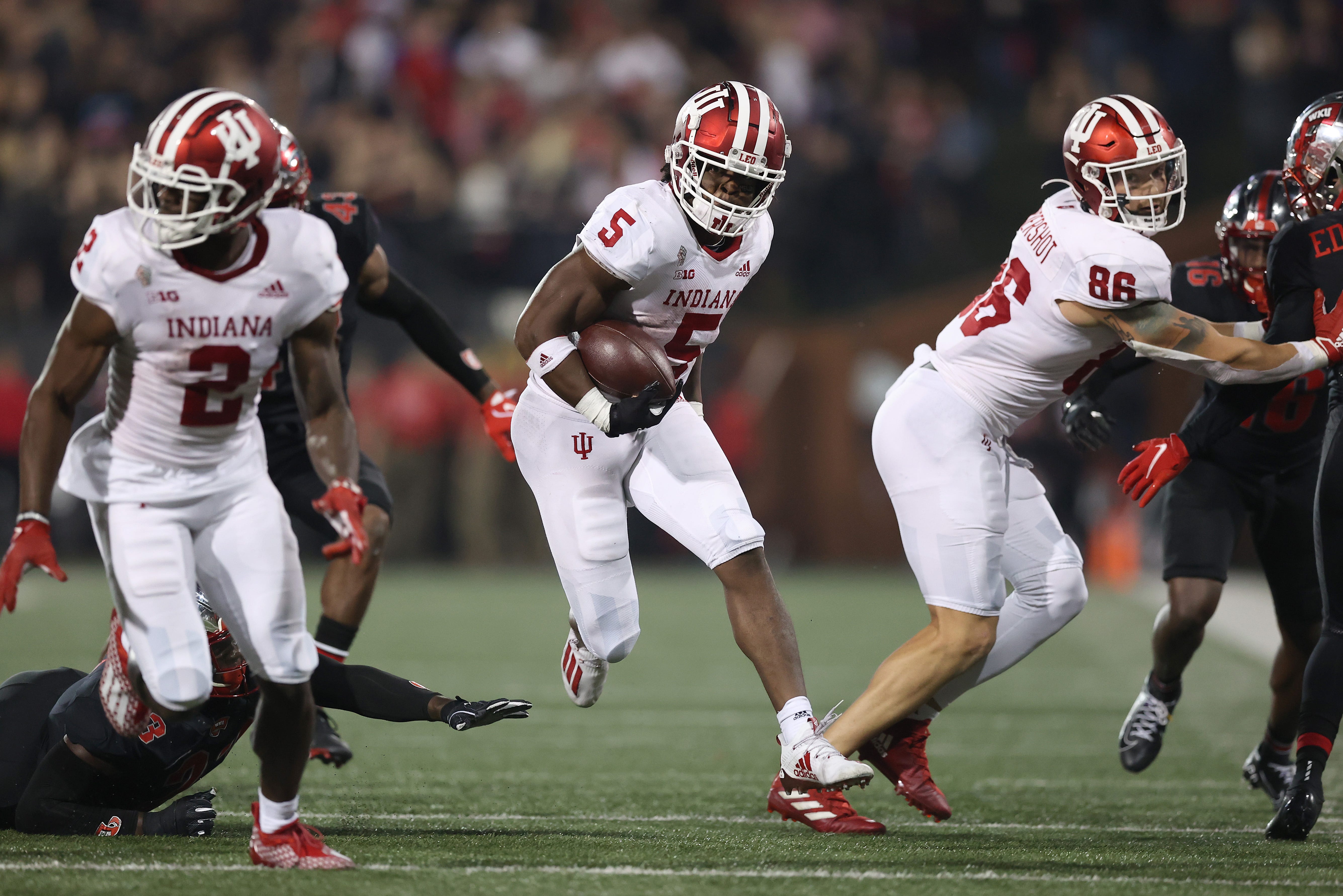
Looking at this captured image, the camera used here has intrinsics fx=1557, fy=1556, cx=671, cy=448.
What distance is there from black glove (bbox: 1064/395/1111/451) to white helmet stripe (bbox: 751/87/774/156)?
1.11m

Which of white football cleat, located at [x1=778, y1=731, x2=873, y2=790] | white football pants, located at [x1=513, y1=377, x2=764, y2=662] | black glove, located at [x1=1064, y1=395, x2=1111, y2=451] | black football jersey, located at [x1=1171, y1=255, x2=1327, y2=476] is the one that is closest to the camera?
white football cleat, located at [x1=778, y1=731, x2=873, y2=790]

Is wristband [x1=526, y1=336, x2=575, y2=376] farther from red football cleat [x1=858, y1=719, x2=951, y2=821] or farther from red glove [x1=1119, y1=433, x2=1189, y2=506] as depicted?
red glove [x1=1119, y1=433, x2=1189, y2=506]

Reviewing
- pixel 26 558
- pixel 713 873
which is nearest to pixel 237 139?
pixel 26 558

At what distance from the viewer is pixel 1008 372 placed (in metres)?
3.86

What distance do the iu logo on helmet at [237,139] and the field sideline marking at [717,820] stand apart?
168 cm

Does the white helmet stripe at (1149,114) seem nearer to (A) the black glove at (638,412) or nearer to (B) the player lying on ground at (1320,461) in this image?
(B) the player lying on ground at (1320,461)

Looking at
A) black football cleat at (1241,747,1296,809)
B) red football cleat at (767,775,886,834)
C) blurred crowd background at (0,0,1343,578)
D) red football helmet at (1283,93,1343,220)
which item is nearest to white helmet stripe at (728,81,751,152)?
red football helmet at (1283,93,1343,220)

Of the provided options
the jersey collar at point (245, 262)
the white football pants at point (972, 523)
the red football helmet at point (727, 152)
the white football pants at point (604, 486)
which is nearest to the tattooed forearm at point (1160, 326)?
the white football pants at point (972, 523)

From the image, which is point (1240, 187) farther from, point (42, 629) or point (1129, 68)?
point (1129, 68)

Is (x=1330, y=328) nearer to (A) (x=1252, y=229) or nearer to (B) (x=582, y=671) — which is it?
(A) (x=1252, y=229)

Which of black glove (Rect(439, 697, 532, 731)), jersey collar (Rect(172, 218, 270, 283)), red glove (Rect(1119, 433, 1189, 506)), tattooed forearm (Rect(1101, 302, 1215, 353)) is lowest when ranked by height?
black glove (Rect(439, 697, 532, 731))

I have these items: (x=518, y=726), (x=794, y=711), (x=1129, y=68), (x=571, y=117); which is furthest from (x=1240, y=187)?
(x=571, y=117)

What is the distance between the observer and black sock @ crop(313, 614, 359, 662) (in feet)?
14.8

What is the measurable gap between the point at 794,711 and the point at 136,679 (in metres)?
1.49
